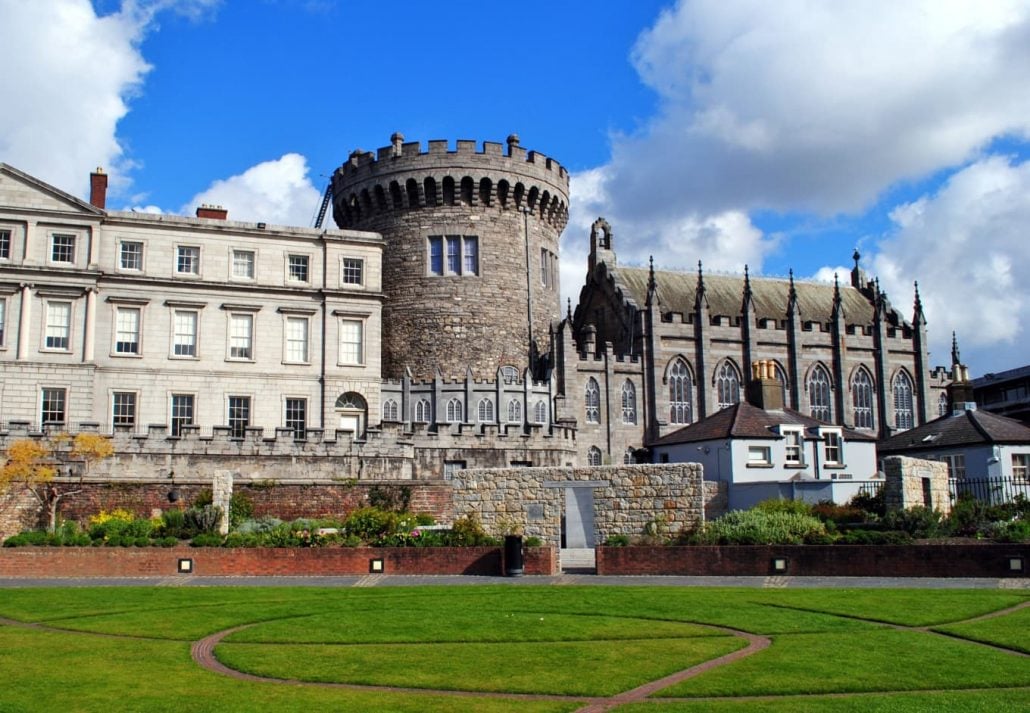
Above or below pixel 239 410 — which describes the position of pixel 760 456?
below

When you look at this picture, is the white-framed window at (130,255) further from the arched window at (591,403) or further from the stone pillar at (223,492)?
the arched window at (591,403)

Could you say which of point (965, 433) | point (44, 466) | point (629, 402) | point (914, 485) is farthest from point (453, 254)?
point (914, 485)

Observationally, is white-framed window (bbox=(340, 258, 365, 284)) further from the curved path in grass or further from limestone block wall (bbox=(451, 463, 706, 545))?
the curved path in grass

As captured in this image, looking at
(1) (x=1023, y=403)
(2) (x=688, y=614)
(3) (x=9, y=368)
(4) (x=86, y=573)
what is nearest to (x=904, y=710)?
(2) (x=688, y=614)

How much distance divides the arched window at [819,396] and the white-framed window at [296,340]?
30.4 m

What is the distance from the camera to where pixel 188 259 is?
44625 mm

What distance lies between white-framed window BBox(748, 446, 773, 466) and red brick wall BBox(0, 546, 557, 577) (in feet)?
47.3

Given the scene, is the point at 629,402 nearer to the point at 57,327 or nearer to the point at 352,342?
the point at 352,342

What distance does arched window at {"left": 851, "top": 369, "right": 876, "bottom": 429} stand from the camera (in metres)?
62.8

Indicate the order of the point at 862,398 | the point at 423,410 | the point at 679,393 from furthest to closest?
the point at 862,398 → the point at 679,393 → the point at 423,410

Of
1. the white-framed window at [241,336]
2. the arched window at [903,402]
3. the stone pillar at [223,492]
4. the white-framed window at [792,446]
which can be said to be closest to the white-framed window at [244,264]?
the white-framed window at [241,336]

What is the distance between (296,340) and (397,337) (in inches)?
382

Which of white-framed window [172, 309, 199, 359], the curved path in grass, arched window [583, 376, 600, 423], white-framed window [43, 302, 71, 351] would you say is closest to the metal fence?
the curved path in grass

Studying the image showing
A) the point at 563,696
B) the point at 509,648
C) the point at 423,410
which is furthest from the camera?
the point at 423,410
